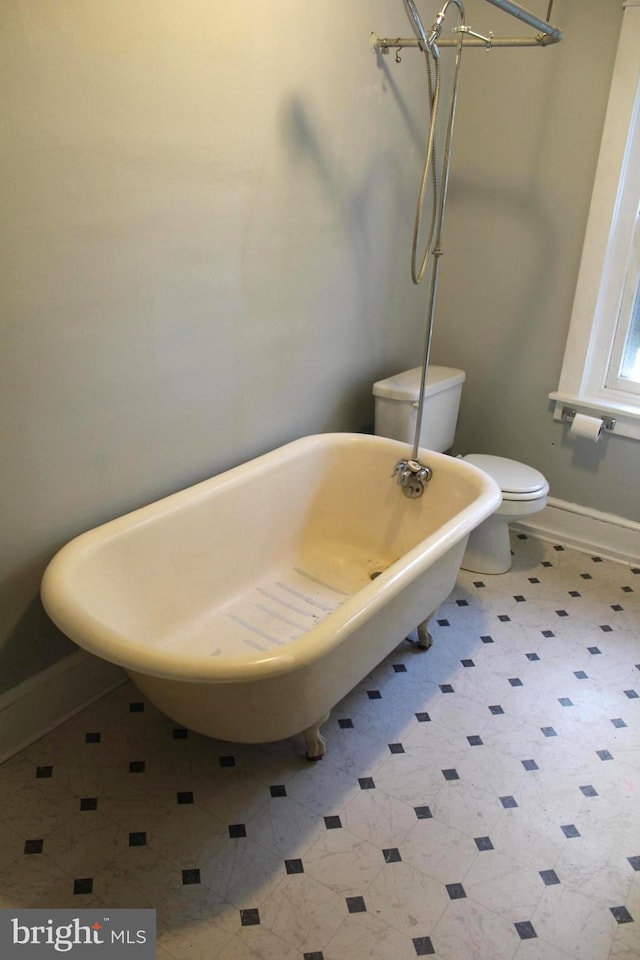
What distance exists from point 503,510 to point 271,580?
93cm

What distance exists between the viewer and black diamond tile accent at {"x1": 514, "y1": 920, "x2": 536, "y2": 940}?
1.55 metres

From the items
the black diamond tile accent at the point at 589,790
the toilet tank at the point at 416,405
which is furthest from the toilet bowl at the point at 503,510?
the black diamond tile accent at the point at 589,790

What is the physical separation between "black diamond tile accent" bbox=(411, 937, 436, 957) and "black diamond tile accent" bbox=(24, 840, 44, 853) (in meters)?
0.86

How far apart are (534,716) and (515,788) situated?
29cm

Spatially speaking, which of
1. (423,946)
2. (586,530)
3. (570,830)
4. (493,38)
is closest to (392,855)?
(423,946)

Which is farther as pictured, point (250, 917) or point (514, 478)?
point (514, 478)

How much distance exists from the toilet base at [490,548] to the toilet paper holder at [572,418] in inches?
20.8

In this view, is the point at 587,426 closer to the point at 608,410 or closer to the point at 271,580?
the point at 608,410

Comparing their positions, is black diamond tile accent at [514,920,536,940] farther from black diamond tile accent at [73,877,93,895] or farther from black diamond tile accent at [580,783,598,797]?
black diamond tile accent at [73,877,93,895]

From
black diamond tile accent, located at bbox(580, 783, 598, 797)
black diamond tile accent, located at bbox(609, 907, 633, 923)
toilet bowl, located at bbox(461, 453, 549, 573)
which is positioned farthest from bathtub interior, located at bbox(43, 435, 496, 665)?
black diamond tile accent, located at bbox(609, 907, 633, 923)

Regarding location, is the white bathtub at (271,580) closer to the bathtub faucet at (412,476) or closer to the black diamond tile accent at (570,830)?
the bathtub faucet at (412,476)

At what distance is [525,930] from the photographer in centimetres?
156

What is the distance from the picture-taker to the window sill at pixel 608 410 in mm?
2789

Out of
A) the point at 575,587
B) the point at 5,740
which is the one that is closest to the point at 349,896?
the point at 5,740
